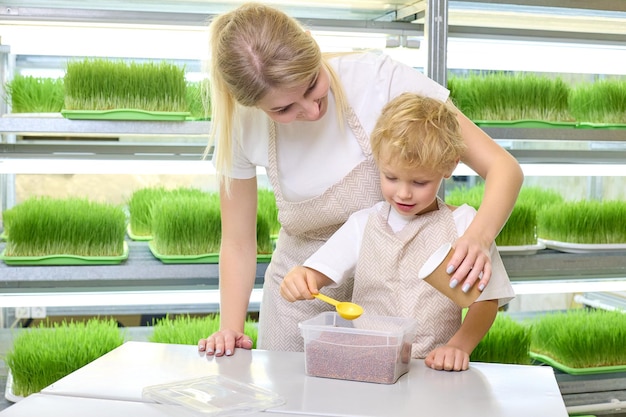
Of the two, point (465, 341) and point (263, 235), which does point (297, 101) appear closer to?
point (465, 341)

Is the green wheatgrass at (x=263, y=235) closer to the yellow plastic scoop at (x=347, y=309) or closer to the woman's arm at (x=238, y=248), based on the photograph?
the woman's arm at (x=238, y=248)

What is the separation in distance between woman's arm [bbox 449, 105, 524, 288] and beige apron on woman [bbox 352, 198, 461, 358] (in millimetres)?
115

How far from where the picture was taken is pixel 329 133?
1787 mm

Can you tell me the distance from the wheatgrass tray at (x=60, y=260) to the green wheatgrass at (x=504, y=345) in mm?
1258

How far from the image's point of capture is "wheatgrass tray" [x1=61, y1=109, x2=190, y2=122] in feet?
8.02

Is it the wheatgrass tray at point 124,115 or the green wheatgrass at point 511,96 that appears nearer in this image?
the wheatgrass tray at point 124,115

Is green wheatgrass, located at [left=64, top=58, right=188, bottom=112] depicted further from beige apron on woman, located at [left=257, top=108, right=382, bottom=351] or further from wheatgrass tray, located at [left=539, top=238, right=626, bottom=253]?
wheatgrass tray, located at [left=539, top=238, right=626, bottom=253]

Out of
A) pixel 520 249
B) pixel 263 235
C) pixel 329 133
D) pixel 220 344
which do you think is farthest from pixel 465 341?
pixel 520 249

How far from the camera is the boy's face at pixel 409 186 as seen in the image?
1506 mm

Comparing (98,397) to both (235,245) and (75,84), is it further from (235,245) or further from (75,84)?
(75,84)

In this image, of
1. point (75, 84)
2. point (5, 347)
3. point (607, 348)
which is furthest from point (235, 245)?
point (607, 348)

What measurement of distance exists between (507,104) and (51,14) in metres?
1.58

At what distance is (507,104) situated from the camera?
2.76 m

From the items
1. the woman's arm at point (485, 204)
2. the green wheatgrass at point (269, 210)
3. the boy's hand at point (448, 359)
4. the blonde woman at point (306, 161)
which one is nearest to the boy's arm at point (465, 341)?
the boy's hand at point (448, 359)
